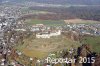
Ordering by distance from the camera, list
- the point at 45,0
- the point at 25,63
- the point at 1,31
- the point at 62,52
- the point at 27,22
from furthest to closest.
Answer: the point at 45,0
the point at 27,22
the point at 1,31
the point at 62,52
the point at 25,63

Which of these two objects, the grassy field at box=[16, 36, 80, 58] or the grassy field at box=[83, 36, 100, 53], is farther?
the grassy field at box=[16, 36, 80, 58]

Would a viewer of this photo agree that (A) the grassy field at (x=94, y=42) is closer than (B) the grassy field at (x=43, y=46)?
Yes

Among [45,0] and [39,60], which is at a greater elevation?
[39,60]

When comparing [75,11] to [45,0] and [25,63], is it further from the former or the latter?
Result: [25,63]

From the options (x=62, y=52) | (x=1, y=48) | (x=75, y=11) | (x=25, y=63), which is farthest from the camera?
(x=75, y=11)

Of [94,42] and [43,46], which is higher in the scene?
[94,42]

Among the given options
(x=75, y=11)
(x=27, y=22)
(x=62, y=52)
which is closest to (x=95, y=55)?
(x=62, y=52)

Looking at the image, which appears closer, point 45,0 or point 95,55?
point 95,55

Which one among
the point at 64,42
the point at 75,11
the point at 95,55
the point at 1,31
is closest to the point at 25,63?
the point at 95,55
